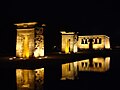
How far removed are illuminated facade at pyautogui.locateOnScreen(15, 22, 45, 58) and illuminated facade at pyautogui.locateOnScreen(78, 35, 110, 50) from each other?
22928 mm

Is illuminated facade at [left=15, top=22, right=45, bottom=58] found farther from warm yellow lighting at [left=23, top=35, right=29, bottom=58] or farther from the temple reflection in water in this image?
the temple reflection in water

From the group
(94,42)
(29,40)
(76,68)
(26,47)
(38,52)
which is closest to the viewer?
(76,68)

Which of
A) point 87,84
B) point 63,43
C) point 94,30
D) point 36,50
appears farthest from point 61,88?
point 94,30

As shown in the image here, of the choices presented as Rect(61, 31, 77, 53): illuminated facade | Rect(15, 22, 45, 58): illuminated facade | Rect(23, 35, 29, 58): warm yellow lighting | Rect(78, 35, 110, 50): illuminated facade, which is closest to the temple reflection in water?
Rect(15, 22, 45, 58): illuminated facade

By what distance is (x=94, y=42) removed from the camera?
43312mm

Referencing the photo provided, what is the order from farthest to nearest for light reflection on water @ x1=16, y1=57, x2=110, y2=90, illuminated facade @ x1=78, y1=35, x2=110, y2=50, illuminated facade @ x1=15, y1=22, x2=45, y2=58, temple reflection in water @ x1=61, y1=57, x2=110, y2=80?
1. illuminated facade @ x1=78, y1=35, x2=110, y2=50
2. illuminated facade @ x1=15, y1=22, x2=45, y2=58
3. temple reflection in water @ x1=61, y1=57, x2=110, y2=80
4. light reflection on water @ x1=16, y1=57, x2=110, y2=90

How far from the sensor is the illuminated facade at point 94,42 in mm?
42688

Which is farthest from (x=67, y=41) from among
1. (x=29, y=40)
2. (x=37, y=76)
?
(x=37, y=76)


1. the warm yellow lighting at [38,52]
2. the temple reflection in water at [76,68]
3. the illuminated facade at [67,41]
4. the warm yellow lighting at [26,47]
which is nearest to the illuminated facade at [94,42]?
the illuminated facade at [67,41]

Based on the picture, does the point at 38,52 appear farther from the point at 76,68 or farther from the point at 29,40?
the point at 76,68

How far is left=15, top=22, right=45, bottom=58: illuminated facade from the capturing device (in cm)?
2027

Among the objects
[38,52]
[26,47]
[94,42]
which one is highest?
[94,42]

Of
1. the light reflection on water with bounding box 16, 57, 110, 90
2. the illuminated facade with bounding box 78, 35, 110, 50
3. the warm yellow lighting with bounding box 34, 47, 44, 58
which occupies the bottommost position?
the light reflection on water with bounding box 16, 57, 110, 90

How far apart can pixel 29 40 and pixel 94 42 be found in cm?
2440
